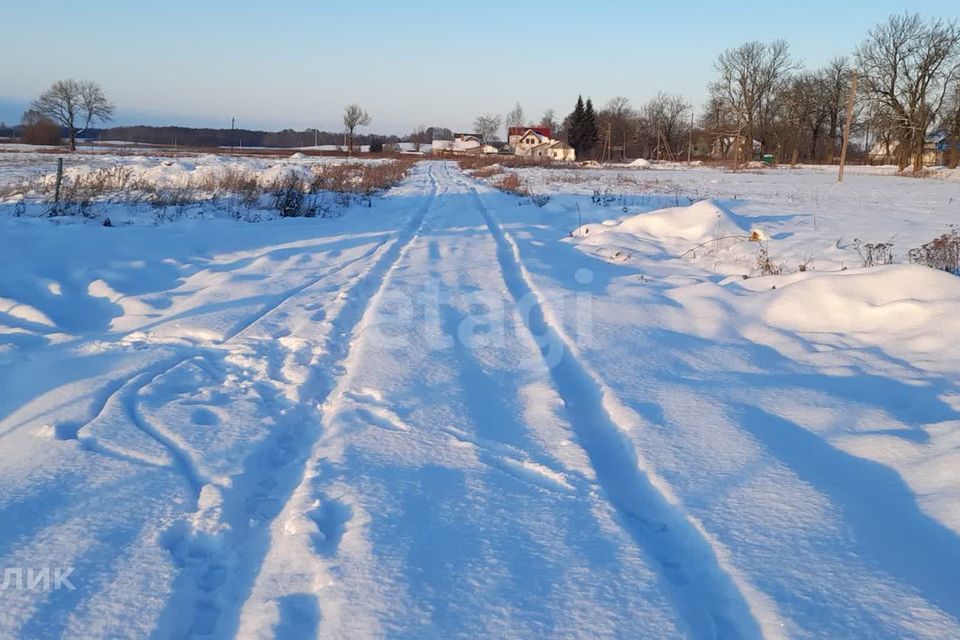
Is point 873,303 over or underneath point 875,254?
underneath

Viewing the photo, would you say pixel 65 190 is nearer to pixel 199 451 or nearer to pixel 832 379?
pixel 199 451

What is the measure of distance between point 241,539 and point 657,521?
1.76m

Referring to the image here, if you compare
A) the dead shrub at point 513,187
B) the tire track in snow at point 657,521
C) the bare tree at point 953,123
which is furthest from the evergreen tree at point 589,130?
the tire track in snow at point 657,521

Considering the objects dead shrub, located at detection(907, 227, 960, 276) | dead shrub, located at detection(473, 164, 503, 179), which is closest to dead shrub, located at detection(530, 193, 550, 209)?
dead shrub, located at detection(907, 227, 960, 276)

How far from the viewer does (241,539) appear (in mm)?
2738

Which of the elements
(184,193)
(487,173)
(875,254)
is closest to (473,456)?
(875,254)

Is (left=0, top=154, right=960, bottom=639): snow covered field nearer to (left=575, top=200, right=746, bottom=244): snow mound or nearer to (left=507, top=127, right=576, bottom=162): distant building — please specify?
(left=575, top=200, right=746, bottom=244): snow mound

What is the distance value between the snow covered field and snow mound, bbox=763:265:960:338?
0.03 meters

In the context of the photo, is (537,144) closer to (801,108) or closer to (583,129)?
(583,129)

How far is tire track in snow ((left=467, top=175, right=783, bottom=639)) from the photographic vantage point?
236 cm

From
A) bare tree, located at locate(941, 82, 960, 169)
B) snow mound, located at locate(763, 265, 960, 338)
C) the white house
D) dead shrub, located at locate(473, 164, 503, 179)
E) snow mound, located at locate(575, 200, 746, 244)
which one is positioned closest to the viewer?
snow mound, located at locate(763, 265, 960, 338)

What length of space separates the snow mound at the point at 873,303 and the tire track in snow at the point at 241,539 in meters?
4.46

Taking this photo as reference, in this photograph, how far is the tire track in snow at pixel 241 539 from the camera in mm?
2293

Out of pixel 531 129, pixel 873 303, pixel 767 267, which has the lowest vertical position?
pixel 873 303
